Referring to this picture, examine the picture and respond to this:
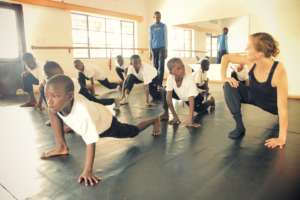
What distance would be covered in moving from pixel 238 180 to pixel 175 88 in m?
1.47

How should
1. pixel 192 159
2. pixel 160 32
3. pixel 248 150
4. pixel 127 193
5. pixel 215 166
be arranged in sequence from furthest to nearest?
pixel 160 32 < pixel 248 150 < pixel 192 159 < pixel 215 166 < pixel 127 193

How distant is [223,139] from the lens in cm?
220

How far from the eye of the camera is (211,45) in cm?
638

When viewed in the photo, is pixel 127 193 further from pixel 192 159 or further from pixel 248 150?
pixel 248 150

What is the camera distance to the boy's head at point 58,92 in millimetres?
1395

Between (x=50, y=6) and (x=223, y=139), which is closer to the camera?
(x=223, y=139)

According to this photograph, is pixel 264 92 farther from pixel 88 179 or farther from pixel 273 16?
pixel 273 16

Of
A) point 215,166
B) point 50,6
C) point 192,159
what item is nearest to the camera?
point 215,166

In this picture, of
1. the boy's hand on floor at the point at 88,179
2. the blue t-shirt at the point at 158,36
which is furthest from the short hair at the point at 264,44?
the blue t-shirt at the point at 158,36

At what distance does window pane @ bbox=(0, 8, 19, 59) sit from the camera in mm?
5330

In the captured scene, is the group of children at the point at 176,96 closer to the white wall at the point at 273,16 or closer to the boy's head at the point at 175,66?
the boy's head at the point at 175,66

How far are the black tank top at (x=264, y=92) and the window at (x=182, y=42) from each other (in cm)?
504

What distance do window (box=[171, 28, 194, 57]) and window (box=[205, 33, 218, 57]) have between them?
0.70 meters

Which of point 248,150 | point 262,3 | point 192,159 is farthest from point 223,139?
point 262,3
